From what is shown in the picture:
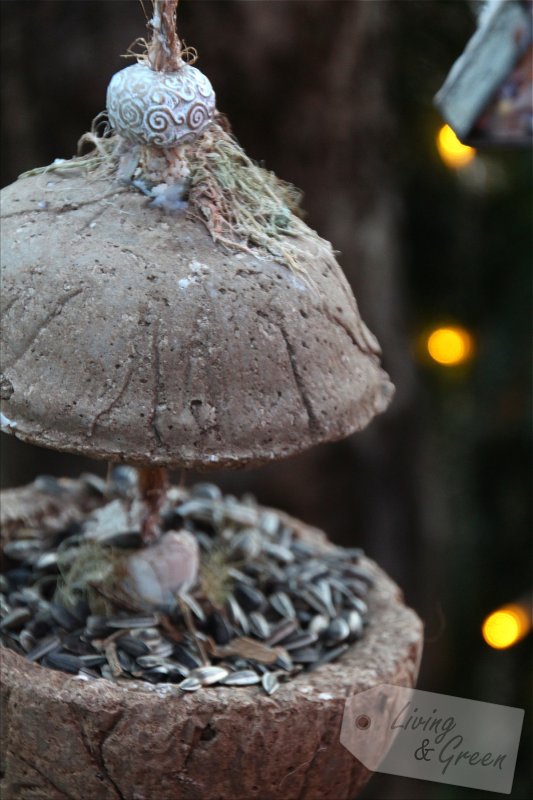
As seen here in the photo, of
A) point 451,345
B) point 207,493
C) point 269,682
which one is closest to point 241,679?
point 269,682

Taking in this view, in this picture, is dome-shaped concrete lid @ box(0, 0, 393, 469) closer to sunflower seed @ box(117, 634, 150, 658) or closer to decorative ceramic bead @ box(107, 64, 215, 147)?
decorative ceramic bead @ box(107, 64, 215, 147)

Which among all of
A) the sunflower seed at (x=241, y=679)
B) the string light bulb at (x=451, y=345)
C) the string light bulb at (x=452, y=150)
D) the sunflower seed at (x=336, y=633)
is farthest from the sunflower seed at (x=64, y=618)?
the string light bulb at (x=451, y=345)

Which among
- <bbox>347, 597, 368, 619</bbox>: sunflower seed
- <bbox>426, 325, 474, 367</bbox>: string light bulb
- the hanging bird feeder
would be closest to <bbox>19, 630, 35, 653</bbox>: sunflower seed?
the hanging bird feeder

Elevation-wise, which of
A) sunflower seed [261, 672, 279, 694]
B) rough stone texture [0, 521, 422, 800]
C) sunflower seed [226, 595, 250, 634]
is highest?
sunflower seed [261, 672, 279, 694]

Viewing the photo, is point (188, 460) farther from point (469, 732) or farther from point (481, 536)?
point (481, 536)

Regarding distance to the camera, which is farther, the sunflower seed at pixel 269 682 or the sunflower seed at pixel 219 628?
the sunflower seed at pixel 219 628

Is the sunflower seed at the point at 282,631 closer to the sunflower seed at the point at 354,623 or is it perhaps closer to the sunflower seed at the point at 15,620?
the sunflower seed at the point at 354,623

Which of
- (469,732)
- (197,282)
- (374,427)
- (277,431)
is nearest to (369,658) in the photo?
(469,732)
